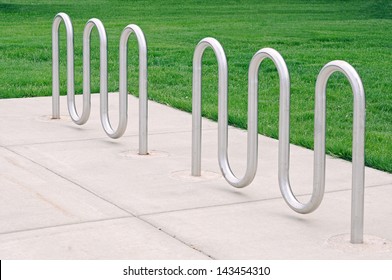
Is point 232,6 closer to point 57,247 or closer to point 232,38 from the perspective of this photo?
point 232,38

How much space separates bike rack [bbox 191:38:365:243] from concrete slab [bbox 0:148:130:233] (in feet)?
2.92

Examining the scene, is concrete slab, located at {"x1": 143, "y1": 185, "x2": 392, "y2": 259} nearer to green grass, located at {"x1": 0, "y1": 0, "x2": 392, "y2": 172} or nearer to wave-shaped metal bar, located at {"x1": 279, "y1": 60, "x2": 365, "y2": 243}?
wave-shaped metal bar, located at {"x1": 279, "y1": 60, "x2": 365, "y2": 243}

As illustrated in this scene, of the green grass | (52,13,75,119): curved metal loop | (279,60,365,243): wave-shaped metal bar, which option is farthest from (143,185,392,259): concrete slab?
(52,13,75,119): curved metal loop

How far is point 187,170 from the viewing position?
23.8 ft

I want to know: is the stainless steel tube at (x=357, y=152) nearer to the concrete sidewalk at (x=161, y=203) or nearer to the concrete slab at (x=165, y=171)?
the concrete sidewalk at (x=161, y=203)

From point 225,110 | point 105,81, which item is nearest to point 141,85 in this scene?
point 105,81

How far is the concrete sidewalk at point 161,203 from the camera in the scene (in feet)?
17.7

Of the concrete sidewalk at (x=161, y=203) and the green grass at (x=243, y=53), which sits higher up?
the concrete sidewalk at (x=161, y=203)

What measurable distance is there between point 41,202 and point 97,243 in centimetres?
101

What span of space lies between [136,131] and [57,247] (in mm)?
3392

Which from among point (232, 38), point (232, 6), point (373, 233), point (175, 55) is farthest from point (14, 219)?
point (232, 6)

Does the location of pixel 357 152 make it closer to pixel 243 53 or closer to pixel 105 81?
pixel 105 81

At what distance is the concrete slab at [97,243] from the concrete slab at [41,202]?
0.56 ft

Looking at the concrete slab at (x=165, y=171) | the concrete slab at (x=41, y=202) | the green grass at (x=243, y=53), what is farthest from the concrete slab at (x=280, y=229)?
the green grass at (x=243, y=53)
